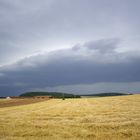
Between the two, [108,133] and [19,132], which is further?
[19,132]

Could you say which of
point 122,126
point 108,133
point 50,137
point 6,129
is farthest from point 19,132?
point 122,126

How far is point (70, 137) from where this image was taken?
1608 centimetres

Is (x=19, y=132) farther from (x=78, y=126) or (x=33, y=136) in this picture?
(x=78, y=126)

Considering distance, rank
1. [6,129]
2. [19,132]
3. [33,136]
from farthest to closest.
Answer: [6,129] → [19,132] → [33,136]

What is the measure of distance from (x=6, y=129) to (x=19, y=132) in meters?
1.67

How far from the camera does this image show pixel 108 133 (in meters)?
16.9

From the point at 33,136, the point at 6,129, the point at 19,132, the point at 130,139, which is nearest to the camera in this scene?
the point at 130,139

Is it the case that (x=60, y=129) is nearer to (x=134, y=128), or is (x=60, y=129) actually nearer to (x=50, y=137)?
(x=50, y=137)

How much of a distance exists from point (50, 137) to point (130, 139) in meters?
4.59

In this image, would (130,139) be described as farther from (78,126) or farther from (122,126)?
(78,126)

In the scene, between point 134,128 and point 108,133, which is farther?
point 134,128

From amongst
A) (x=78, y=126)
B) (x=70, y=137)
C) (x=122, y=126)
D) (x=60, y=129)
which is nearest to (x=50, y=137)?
(x=70, y=137)

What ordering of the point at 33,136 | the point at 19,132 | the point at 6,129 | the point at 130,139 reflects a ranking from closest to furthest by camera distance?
the point at 130,139, the point at 33,136, the point at 19,132, the point at 6,129

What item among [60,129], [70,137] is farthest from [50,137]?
[60,129]
